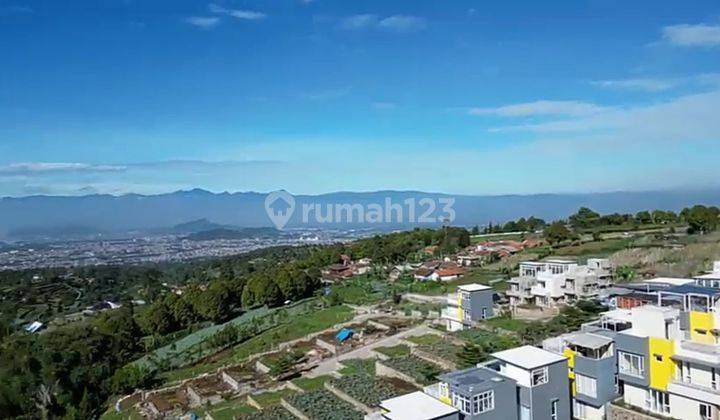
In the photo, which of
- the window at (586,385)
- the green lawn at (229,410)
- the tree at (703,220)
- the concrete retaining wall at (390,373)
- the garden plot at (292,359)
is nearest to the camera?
the window at (586,385)

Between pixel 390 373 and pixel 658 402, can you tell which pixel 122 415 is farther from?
pixel 658 402

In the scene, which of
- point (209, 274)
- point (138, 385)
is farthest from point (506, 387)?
point (209, 274)

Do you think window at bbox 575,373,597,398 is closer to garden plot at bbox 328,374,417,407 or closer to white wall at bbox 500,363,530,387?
white wall at bbox 500,363,530,387

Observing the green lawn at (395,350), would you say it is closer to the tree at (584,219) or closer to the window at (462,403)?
the window at (462,403)

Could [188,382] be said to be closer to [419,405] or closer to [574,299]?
[419,405]

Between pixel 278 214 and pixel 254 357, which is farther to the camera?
pixel 278 214

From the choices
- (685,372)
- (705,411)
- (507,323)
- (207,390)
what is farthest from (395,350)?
(705,411)

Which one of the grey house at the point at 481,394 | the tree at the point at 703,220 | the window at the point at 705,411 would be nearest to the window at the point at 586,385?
the window at the point at 705,411
